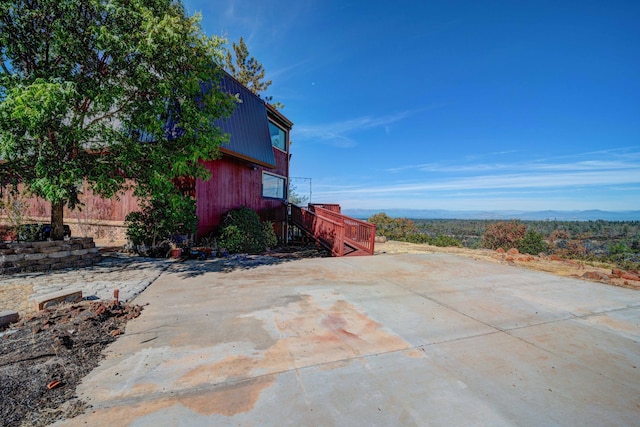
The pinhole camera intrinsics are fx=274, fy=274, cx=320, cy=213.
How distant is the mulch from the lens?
67.7 inches

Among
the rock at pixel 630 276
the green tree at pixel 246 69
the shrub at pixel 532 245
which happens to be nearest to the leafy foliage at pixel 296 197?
the green tree at pixel 246 69

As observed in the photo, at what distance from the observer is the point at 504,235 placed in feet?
93.1

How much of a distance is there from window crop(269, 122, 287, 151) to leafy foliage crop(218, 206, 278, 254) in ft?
14.8

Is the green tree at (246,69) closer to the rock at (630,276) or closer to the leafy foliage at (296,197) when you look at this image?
the leafy foliage at (296,197)

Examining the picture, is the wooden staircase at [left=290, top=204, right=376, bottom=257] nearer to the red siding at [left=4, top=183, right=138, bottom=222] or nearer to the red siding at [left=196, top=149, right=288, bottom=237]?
the red siding at [left=196, top=149, right=288, bottom=237]

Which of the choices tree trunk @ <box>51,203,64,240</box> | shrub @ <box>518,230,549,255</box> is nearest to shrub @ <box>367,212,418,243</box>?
shrub @ <box>518,230,549,255</box>

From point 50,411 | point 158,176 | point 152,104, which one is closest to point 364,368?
point 50,411

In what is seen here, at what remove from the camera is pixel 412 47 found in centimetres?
1223

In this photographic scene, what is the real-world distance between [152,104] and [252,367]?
587cm

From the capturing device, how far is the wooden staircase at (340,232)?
919cm

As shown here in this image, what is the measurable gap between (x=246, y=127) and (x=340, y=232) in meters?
4.86

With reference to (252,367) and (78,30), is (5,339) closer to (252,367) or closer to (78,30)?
(252,367)

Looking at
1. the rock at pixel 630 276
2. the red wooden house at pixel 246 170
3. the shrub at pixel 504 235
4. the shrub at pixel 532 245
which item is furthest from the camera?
the shrub at pixel 504 235

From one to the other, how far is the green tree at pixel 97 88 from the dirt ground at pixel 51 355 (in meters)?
2.85
